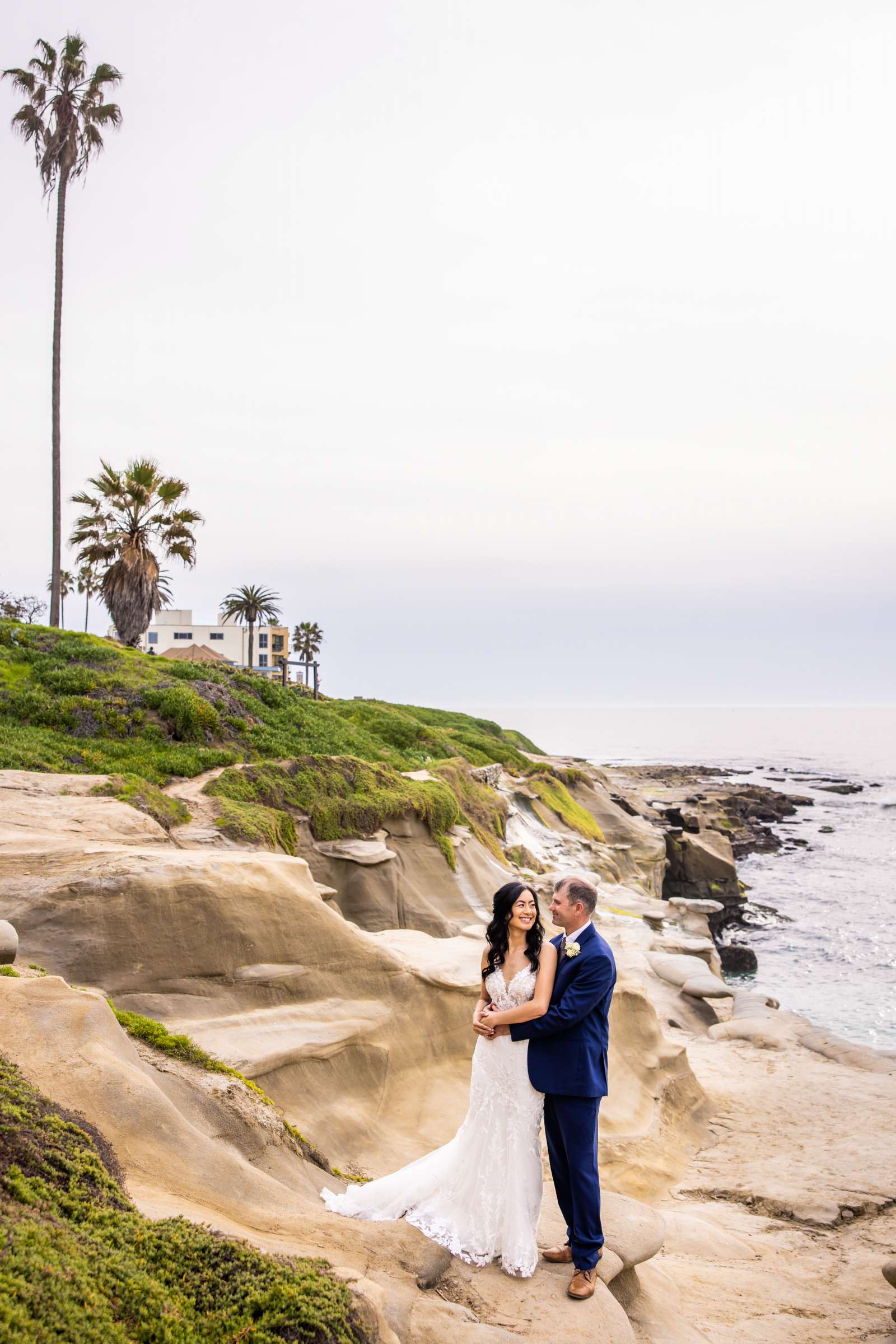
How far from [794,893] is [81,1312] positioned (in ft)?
122

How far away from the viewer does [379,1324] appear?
3.96 metres

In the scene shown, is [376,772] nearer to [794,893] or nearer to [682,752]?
[794,893]

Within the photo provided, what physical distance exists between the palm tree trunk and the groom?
896 inches

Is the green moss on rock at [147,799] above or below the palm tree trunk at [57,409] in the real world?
below

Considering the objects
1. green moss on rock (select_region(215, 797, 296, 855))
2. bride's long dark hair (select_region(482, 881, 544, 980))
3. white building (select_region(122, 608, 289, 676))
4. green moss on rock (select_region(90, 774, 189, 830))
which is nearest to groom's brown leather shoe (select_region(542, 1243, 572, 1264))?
bride's long dark hair (select_region(482, 881, 544, 980))

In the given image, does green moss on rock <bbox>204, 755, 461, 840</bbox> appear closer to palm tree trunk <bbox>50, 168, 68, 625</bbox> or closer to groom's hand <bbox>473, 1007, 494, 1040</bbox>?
groom's hand <bbox>473, 1007, 494, 1040</bbox>

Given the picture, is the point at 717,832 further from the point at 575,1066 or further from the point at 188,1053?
the point at 575,1066

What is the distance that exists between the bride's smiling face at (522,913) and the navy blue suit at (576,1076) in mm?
336

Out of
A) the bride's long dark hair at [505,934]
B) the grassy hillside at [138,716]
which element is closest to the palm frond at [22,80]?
the grassy hillside at [138,716]

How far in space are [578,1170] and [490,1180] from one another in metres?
0.53

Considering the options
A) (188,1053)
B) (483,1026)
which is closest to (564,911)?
(483,1026)

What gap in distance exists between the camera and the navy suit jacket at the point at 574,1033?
5.03 meters

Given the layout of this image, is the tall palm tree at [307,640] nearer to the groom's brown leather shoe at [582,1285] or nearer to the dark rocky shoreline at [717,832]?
the dark rocky shoreline at [717,832]

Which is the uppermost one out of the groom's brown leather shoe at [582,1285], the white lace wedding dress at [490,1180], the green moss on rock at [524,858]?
the white lace wedding dress at [490,1180]
